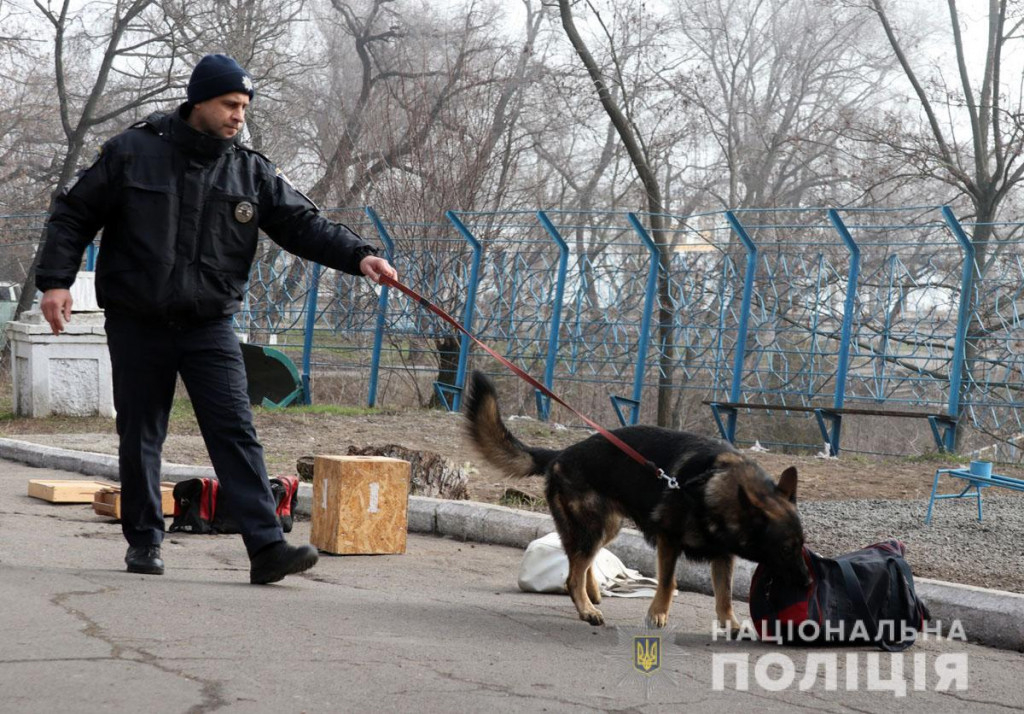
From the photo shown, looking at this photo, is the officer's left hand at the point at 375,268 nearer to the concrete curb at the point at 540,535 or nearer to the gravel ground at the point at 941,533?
the concrete curb at the point at 540,535

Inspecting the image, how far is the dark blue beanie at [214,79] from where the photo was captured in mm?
5074

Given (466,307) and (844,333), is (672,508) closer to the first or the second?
(844,333)

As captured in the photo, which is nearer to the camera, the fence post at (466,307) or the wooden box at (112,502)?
the wooden box at (112,502)

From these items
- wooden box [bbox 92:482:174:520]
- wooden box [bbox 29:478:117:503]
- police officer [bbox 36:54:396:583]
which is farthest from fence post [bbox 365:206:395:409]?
police officer [bbox 36:54:396:583]

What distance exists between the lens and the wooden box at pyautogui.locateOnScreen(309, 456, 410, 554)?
636cm

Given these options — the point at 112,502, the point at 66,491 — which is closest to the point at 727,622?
the point at 112,502

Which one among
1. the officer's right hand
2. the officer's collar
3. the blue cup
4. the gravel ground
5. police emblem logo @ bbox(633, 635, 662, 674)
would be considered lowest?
police emblem logo @ bbox(633, 635, 662, 674)

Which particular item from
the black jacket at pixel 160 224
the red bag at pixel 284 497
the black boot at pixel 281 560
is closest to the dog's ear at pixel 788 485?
the black boot at pixel 281 560

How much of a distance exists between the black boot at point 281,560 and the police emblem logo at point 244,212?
1.42 m

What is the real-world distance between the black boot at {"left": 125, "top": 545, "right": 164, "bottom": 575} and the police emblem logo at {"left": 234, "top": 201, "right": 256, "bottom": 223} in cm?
154

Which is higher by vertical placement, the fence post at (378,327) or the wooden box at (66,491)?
the fence post at (378,327)

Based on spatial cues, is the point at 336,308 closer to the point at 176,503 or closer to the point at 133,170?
the point at 176,503

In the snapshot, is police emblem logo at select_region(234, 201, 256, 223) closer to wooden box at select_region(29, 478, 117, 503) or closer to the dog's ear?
the dog's ear

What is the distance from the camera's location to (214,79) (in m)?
5.07
